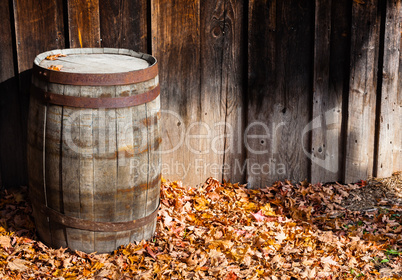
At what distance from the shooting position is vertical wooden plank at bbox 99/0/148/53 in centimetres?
478

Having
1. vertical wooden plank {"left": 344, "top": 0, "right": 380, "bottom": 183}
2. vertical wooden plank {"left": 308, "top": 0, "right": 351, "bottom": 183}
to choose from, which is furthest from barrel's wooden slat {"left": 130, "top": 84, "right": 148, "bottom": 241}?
vertical wooden plank {"left": 344, "top": 0, "right": 380, "bottom": 183}

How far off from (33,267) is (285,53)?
2918 mm

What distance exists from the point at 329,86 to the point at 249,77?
32.3 inches

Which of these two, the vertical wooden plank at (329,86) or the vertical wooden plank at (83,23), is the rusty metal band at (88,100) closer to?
the vertical wooden plank at (83,23)

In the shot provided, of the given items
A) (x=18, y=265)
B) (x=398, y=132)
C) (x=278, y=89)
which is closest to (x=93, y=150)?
(x=18, y=265)

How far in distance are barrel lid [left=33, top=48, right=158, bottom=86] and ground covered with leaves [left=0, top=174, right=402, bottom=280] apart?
129 centimetres

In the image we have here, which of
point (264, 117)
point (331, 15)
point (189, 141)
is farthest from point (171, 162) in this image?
point (331, 15)

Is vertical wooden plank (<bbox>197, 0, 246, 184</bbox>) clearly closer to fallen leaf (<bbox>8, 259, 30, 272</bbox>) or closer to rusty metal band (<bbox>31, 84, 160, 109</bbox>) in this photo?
rusty metal band (<bbox>31, 84, 160, 109</bbox>)

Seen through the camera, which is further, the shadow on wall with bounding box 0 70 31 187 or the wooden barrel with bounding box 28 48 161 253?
the shadow on wall with bounding box 0 70 31 187

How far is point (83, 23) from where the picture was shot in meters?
4.75

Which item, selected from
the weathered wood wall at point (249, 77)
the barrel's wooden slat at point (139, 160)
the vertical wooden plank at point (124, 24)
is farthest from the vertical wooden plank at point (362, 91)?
the barrel's wooden slat at point (139, 160)

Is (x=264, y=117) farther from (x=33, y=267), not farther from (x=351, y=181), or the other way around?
(x=33, y=267)

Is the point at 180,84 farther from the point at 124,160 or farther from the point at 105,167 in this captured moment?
the point at 105,167

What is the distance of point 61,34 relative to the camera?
4.75m
